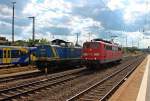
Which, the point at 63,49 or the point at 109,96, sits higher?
the point at 63,49

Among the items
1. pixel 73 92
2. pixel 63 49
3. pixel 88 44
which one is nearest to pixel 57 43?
pixel 63 49

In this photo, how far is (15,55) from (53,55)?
7.81 m

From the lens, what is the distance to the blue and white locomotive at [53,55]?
34.2 metres

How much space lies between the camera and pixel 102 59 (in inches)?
1419

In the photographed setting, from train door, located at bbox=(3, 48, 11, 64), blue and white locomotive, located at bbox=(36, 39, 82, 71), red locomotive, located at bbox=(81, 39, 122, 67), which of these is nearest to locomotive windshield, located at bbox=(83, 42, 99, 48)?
red locomotive, located at bbox=(81, 39, 122, 67)

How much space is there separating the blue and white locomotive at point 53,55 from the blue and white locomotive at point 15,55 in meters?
4.66

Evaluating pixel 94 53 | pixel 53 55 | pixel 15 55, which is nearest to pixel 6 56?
pixel 15 55

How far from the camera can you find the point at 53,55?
34.6 meters

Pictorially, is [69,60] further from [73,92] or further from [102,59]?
[73,92]

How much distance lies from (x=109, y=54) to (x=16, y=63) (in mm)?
11274

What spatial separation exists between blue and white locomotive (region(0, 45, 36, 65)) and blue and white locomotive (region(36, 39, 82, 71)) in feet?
15.3

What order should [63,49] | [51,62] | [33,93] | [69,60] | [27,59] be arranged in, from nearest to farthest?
[33,93]
[51,62]
[63,49]
[69,60]
[27,59]

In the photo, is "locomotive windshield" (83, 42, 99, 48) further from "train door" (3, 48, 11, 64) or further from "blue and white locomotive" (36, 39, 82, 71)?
"train door" (3, 48, 11, 64)

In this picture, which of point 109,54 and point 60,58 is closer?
point 60,58
